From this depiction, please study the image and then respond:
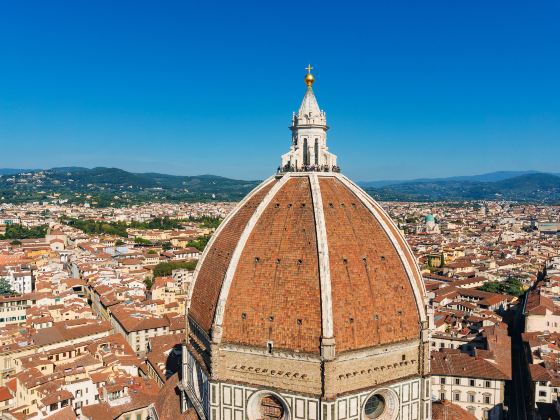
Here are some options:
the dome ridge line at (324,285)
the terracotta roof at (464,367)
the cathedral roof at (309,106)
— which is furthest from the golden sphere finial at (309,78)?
the terracotta roof at (464,367)

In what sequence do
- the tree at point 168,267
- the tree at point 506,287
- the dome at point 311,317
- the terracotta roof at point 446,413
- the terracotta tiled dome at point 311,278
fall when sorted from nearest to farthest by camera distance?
the dome at point 311,317, the terracotta tiled dome at point 311,278, the terracotta roof at point 446,413, the tree at point 506,287, the tree at point 168,267

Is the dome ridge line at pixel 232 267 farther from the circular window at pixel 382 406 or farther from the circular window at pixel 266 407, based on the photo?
the circular window at pixel 382 406

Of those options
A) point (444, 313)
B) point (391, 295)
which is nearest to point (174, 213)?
point (444, 313)

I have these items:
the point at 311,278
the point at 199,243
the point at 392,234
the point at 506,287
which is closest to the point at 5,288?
the point at 199,243

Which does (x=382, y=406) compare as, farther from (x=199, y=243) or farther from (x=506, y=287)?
(x=199, y=243)

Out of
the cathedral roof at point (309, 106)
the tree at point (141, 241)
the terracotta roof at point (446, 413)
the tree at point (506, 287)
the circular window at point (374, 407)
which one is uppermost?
the cathedral roof at point (309, 106)

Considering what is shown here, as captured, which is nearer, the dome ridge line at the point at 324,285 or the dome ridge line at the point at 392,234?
the dome ridge line at the point at 324,285

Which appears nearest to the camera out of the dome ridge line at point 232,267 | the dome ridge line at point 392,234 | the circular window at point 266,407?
the circular window at point 266,407
